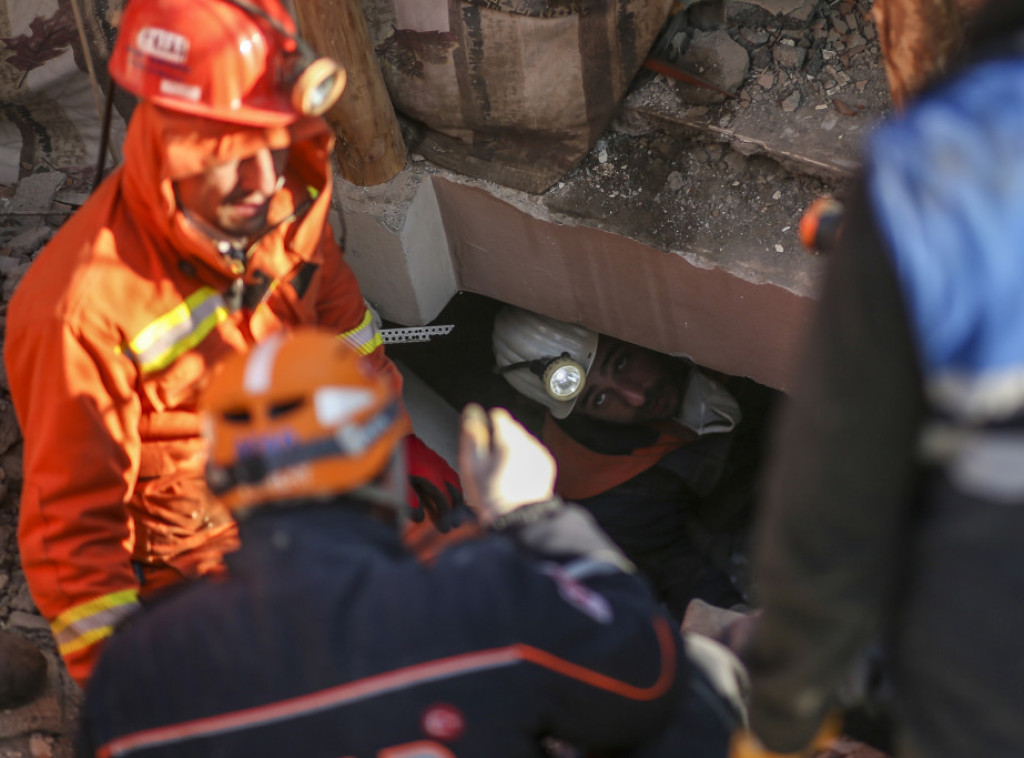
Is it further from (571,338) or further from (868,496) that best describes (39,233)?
(868,496)

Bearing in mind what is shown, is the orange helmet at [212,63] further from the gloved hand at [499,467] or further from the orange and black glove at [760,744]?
the orange and black glove at [760,744]

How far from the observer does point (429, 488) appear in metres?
2.77

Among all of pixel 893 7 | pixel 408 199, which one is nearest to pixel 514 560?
pixel 893 7

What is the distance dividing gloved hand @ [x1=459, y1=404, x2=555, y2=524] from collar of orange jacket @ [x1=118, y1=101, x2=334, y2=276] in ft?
2.77

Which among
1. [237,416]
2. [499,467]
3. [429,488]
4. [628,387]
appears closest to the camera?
[237,416]

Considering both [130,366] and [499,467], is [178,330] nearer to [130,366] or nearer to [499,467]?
[130,366]

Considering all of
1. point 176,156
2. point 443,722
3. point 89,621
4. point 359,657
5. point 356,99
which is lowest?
point 89,621

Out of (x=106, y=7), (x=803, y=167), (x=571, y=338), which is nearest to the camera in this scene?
(x=803, y=167)

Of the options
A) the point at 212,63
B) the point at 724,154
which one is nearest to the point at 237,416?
the point at 212,63

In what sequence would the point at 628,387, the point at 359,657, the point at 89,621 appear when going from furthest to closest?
1. the point at 628,387
2. the point at 89,621
3. the point at 359,657

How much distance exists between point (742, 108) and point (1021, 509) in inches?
78.0

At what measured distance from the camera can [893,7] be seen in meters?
1.78

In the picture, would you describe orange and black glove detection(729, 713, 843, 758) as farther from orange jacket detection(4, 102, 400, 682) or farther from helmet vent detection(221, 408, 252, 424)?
orange jacket detection(4, 102, 400, 682)

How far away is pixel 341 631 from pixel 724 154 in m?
2.06
